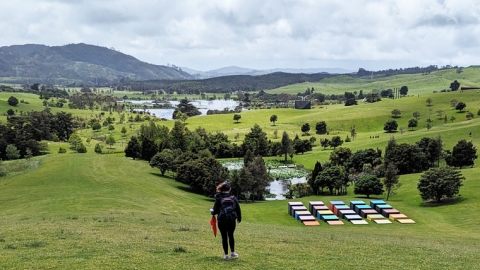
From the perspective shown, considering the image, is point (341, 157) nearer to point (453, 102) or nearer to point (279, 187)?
point (279, 187)

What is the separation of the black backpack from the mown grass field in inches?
82.2

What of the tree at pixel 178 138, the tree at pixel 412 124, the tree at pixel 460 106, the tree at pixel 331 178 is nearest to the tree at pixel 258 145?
the tree at pixel 178 138

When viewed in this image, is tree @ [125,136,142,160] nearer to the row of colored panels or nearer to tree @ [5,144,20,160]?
tree @ [5,144,20,160]

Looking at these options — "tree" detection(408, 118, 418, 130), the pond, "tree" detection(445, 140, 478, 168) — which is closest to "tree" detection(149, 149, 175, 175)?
the pond

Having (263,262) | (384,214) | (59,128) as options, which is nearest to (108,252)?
(263,262)

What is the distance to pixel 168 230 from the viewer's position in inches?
1157

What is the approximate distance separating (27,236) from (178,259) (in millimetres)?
13055

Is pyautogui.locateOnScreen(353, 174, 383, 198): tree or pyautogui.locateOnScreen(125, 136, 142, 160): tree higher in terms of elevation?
pyautogui.locateOnScreen(125, 136, 142, 160): tree

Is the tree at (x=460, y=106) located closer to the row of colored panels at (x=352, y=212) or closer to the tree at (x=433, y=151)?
the tree at (x=433, y=151)

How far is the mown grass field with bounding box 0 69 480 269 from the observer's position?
1834 cm

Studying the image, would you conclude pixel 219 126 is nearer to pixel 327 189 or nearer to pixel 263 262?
pixel 327 189

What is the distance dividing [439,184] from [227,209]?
5457 centimetres

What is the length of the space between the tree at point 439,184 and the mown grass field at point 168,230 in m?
1.89

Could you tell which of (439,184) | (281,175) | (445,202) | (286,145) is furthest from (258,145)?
(439,184)
